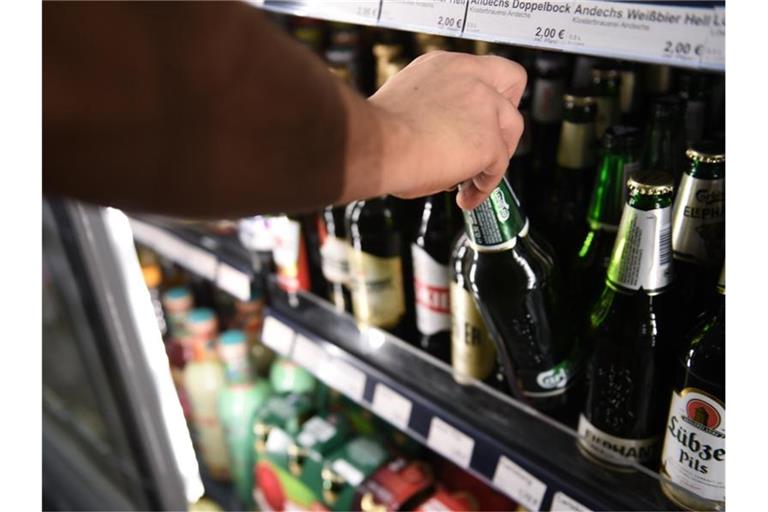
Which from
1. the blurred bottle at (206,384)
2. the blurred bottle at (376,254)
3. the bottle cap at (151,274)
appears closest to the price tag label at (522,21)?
the blurred bottle at (376,254)

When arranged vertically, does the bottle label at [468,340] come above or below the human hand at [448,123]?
below

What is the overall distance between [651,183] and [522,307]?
0.82ft

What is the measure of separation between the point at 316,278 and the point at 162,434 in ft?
2.39

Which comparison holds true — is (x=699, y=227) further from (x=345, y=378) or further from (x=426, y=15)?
(x=345, y=378)

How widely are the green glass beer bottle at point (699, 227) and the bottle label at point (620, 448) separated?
169 millimetres

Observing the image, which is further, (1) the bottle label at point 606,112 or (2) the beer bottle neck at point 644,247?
(1) the bottle label at point 606,112

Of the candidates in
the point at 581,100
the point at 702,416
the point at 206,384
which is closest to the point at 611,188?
the point at 581,100

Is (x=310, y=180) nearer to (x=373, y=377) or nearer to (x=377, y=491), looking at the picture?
(x=373, y=377)

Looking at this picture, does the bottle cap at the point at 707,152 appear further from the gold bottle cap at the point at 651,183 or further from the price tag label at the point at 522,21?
the price tag label at the point at 522,21

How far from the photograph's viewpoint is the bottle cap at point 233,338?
62.9 inches

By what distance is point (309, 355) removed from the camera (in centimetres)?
128

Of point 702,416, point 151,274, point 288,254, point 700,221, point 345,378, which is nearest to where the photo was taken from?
point 702,416

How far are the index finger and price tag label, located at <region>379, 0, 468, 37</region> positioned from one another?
3.2 inches
